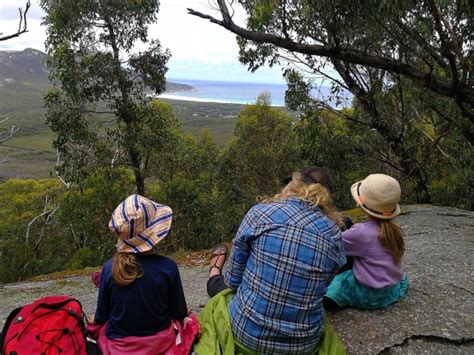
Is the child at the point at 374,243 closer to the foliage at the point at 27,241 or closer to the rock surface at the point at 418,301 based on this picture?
the rock surface at the point at 418,301

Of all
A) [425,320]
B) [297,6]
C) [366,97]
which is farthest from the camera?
[366,97]

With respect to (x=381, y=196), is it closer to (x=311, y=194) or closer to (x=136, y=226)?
(x=311, y=194)

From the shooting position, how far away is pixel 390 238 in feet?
11.7

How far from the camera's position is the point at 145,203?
9.89ft

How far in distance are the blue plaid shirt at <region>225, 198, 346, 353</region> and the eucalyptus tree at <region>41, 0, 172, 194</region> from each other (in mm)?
10344

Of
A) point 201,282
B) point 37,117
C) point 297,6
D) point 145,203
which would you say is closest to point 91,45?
point 297,6

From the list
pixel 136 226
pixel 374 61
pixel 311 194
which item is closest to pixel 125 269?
pixel 136 226

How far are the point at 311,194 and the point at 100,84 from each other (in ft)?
34.7

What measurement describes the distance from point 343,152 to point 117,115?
6.57 metres

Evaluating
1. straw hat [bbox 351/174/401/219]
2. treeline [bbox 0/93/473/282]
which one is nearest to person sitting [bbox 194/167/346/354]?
straw hat [bbox 351/174/401/219]

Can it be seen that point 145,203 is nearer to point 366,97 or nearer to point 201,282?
point 201,282

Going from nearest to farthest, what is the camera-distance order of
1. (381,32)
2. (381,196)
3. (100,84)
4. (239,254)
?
(239,254) < (381,196) < (381,32) < (100,84)

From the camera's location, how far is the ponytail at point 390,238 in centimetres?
354

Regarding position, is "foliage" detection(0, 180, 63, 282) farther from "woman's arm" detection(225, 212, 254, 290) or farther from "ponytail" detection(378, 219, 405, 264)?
"ponytail" detection(378, 219, 405, 264)
